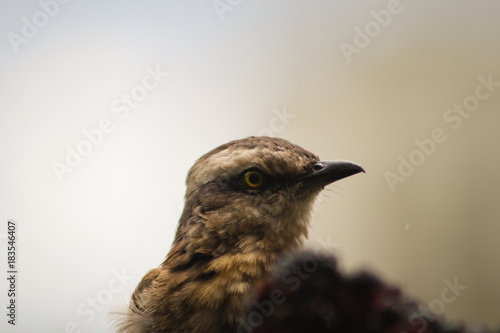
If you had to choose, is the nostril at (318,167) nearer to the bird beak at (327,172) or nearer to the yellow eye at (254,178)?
the bird beak at (327,172)

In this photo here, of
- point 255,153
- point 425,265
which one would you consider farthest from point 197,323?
point 425,265

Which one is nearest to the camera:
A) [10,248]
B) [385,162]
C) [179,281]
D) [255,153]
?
[179,281]

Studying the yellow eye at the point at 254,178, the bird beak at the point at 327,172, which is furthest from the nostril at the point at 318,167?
the yellow eye at the point at 254,178

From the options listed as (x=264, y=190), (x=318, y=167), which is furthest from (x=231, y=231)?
(x=318, y=167)

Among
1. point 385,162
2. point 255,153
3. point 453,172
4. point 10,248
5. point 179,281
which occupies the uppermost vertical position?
point 10,248

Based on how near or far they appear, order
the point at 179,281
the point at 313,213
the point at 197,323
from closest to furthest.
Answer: the point at 197,323 < the point at 179,281 < the point at 313,213

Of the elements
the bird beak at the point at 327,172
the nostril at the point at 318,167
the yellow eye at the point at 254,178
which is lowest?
the bird beak at the point at 327,172

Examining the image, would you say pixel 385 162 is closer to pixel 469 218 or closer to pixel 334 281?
pixel 469 218

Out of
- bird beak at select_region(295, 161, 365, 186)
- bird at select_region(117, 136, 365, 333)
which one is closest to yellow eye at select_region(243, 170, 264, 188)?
bird at select_region(117, 136, 365, 333)
